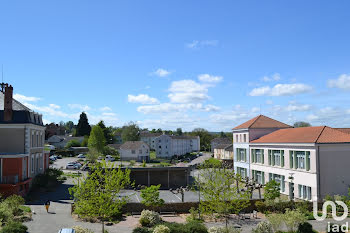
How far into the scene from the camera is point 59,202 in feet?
108

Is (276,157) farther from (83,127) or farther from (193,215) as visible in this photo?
(83,127)

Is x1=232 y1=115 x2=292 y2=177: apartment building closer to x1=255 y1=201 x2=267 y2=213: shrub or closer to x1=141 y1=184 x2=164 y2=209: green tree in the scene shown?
x1=255 y1=201 x2=267 y2=213: shrub

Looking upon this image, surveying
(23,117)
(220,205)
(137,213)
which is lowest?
(137,213)

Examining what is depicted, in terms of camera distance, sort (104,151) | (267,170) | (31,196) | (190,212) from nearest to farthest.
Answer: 1. (190,212)
2. (31,196)
3. (267,170)
4. (104,151)

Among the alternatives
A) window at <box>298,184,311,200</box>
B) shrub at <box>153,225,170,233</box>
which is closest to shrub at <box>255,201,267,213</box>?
window at <box>298,184,311,200</box>

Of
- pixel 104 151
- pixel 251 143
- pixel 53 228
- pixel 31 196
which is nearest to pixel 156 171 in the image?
pixel 251 143

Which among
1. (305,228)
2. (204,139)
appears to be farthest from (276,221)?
(204,139)

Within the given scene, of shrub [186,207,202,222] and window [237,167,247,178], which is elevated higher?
window [237,167,247,178]

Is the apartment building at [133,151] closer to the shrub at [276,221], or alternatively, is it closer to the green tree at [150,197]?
the green tree at [150,197]

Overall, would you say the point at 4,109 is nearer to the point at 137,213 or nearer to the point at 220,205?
the point at 137,213

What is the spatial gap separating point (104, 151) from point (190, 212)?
6064 cm

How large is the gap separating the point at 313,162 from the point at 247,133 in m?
14.9

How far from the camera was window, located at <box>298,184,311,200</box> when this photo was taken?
32938 mm

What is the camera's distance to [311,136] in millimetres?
34000
